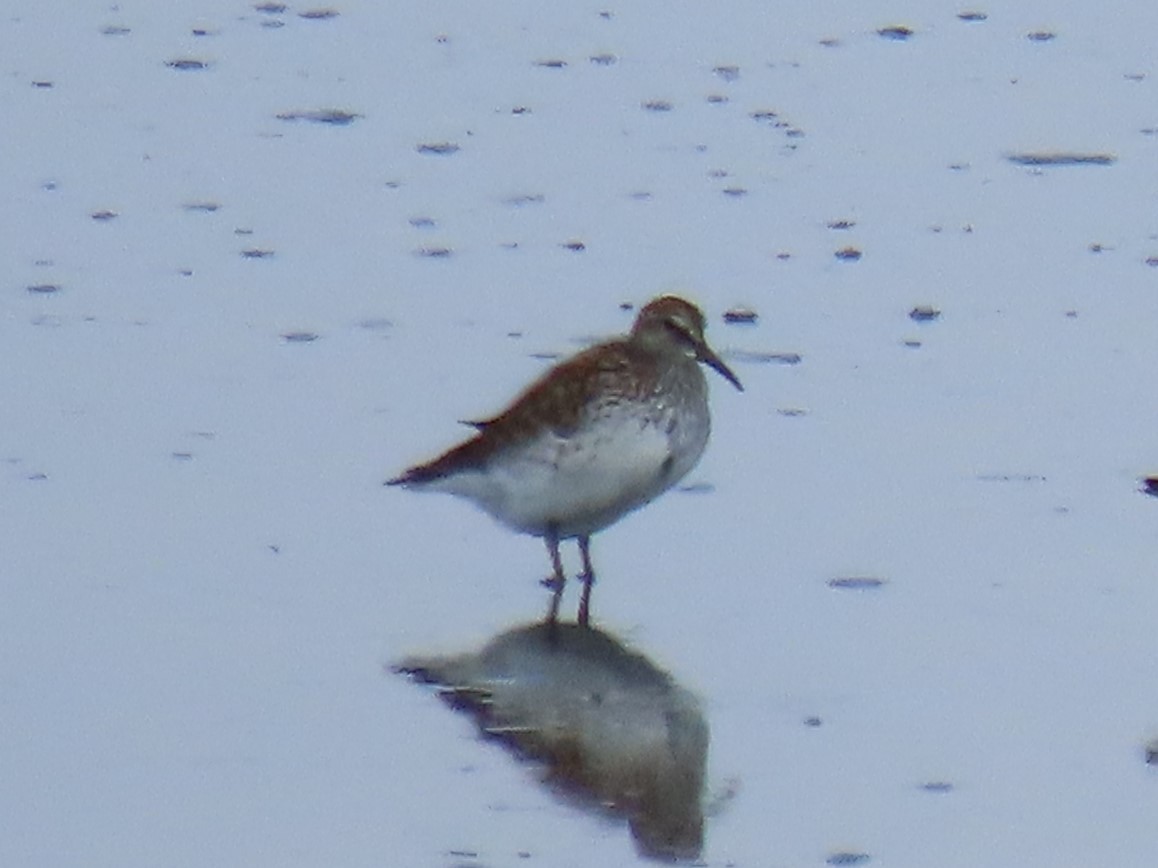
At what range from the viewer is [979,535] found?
Result: 9172 mm

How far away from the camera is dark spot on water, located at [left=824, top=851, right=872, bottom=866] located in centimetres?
702

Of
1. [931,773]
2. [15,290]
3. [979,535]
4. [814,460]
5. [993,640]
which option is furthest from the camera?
[15,290]

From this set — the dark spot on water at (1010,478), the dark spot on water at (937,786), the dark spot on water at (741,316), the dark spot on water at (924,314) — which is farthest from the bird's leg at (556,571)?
the dark spot on water at (924,314)

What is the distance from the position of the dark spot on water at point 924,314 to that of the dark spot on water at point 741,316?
53 cm

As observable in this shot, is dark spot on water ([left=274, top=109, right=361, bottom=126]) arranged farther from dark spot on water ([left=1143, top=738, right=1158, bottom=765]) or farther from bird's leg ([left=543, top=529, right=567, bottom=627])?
dark spot on water ([left=1143, top=738, right=1158, bottom=765])

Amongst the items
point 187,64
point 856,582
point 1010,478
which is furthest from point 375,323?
point 187,64

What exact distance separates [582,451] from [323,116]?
208 inches

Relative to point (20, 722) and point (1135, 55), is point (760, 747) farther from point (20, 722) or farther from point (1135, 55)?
point (1135, 55)

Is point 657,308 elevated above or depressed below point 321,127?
above

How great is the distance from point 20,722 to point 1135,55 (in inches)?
325

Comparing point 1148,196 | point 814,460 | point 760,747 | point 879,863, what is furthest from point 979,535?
point 1148,196

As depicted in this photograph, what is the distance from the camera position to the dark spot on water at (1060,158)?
516 inches

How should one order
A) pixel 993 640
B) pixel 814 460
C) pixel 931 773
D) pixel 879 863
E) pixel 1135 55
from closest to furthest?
pixel 879 863
pixel 931 773
pixel 993 640
pixel 814 460
pixel 1135 55

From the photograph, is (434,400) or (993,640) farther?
(434,400)
